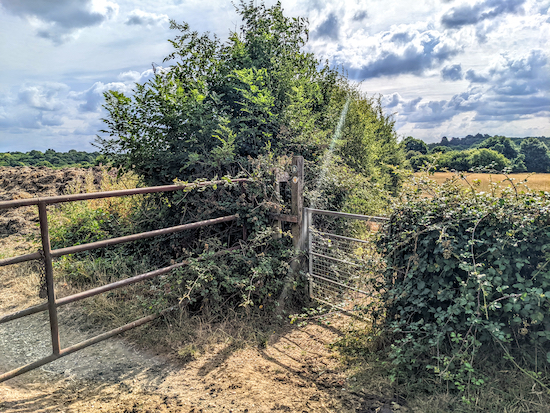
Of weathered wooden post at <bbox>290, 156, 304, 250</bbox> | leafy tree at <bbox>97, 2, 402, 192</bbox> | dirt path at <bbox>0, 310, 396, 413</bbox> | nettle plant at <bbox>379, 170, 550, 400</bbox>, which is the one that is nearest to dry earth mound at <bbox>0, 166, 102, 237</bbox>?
leafy tree at <bbox>97, 2, 402, 192</bbox>

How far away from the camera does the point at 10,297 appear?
548 cm

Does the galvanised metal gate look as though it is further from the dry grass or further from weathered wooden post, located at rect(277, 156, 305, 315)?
the dry grass

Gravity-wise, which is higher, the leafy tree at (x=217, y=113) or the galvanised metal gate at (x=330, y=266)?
the leafy tree at (x=217, y=113)

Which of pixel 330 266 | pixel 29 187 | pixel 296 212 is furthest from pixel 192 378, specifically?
pixel 29 187

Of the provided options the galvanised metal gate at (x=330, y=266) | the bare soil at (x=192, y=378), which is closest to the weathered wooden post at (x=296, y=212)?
the galvanised metal gate at (x=330, y=266)

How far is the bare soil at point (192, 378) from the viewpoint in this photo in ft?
9.11

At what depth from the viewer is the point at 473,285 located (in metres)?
2.82

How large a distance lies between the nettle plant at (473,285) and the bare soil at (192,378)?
0.58m

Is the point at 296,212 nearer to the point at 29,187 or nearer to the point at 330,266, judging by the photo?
the point at 330,266

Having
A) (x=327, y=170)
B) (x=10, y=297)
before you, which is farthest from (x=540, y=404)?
(x=10, y=297)

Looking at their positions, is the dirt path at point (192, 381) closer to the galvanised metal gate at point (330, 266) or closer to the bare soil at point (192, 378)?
the bare soil at point (192, 378)

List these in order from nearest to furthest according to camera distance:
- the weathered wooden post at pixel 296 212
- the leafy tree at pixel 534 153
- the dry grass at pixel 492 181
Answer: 1. the dry grass at pixel 492 181
2. the weathered wooden post at pixel 296 212
3. the leafy tree at pixel 534 153

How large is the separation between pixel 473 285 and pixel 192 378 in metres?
2.53

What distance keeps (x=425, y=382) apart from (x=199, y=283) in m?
2.37
